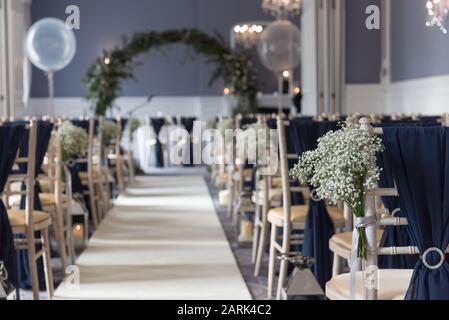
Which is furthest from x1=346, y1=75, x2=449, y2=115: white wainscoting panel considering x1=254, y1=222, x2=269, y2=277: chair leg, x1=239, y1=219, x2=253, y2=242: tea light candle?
x1=254, y1=222, x2=269, y2=277: chair leg

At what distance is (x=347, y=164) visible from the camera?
2350 millimetres

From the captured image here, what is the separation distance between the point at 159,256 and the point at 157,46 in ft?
23.2

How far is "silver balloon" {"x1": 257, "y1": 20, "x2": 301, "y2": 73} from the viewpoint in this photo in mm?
10852

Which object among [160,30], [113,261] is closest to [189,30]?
[160,30]

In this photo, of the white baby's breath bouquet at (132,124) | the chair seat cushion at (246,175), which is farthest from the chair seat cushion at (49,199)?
the white baby's breath bouquet at (132,124)

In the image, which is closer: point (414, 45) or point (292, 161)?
point (292, 161)

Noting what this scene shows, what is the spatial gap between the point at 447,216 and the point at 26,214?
235cm

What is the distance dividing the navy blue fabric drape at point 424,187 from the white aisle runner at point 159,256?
85.0 inches

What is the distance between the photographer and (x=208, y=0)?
42.9 ft

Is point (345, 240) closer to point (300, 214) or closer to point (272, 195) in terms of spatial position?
point (300, 214)

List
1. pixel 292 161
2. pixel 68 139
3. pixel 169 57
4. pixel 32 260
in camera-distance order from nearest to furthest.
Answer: pixel 32 260
pixel 292 161
pixel 68 139
pixel 169 57

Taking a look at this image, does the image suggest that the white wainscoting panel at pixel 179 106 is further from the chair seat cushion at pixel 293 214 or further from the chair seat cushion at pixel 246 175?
the chair seat cushion at pixel 293 214

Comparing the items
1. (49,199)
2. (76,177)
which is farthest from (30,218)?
(76,177)
